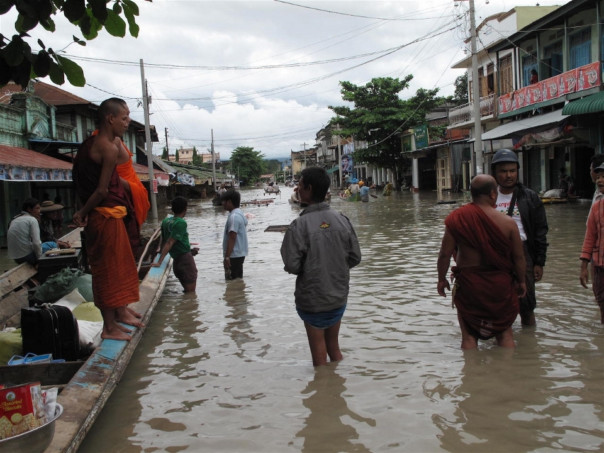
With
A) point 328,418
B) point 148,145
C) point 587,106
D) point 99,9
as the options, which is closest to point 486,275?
point 328,418

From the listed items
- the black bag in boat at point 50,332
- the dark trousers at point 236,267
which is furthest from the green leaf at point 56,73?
the dark trousers at point 236,267

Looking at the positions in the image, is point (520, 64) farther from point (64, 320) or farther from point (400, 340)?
point (64, 320)

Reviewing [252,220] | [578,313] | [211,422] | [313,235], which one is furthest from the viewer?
[252,220]

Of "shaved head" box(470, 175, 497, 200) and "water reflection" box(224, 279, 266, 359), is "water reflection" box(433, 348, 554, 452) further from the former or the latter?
"water reflection" box(224, 279, 266, 359)

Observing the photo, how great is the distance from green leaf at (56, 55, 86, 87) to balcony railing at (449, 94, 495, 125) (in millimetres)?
27284

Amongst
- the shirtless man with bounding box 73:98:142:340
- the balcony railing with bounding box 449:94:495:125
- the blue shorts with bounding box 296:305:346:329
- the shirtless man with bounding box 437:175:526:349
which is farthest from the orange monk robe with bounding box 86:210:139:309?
the balcony railing with bounding box 449:94:495:125

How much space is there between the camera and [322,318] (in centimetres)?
423

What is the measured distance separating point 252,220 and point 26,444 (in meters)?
21.7

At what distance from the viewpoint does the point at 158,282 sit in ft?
23.4

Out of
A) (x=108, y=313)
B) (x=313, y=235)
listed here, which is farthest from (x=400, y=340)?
(x=108, y=313)

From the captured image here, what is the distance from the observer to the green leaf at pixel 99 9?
9.07ft

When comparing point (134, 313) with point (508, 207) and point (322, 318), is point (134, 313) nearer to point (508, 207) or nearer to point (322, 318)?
point (322, 318)

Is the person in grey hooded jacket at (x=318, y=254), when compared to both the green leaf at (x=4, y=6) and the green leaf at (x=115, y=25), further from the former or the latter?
A: the green leaf at (x=4, y=6)

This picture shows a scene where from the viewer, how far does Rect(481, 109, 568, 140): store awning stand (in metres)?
20.0
